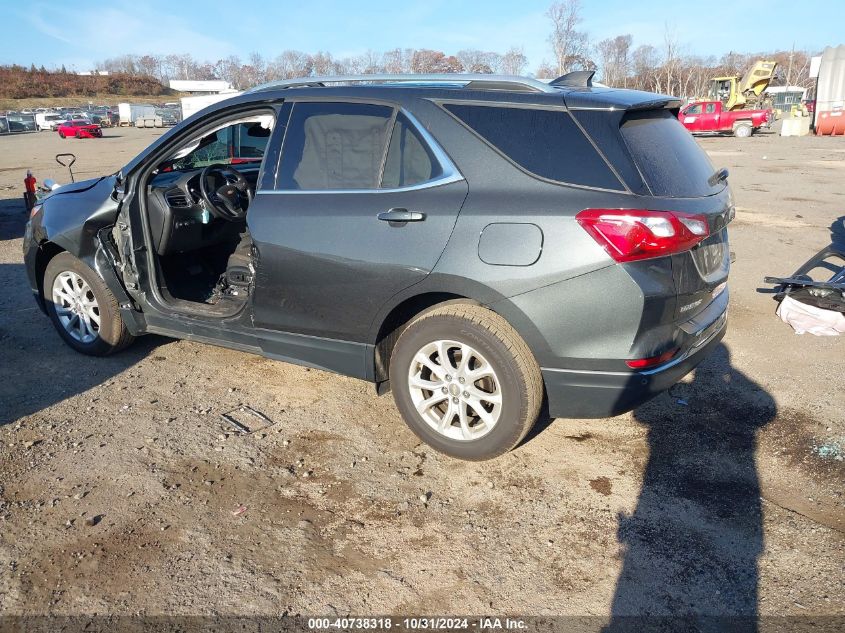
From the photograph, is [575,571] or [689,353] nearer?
[575,571]

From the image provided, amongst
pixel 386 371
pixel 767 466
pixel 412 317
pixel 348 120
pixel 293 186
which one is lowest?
pixel 767 466

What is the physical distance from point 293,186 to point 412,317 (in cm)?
105

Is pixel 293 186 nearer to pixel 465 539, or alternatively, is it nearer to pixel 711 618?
pixel 465 539

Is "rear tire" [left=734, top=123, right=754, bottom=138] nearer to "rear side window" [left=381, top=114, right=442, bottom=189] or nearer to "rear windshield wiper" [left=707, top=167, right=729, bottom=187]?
"rear windshield wiper" [left=707, top=167, right=729, bottom=187]

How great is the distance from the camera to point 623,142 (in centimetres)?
313

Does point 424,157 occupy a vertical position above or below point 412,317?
above

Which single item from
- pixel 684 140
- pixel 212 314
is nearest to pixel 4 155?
pixel 212 314

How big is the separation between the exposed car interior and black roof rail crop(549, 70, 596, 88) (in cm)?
194

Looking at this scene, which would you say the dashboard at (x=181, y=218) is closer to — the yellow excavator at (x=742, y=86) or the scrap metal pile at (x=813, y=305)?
the scrap metal pile at (x=813, y=305)

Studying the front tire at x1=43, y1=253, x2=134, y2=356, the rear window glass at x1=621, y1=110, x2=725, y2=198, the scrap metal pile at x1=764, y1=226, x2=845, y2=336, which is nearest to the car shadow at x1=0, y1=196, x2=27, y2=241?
the front tire at x1=43, y1=253, x2=134, y2=356

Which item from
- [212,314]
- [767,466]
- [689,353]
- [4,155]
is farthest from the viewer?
[4,155]

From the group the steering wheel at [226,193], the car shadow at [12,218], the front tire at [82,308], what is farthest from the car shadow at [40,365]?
the car shadow at [12,218]

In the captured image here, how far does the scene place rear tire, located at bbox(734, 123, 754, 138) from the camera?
109 ft

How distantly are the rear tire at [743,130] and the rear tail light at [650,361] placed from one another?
1380 inches
